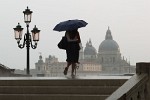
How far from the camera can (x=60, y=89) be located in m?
10.1

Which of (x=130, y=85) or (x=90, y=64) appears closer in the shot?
(x=130, y=85)

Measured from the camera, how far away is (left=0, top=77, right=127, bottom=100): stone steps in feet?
32.0

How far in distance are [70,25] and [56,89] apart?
309 cm

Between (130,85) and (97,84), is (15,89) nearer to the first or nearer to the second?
(97,84)

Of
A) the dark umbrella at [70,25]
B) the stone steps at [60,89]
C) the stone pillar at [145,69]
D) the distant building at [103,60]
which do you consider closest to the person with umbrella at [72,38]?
the dark umbrella at [70,25]

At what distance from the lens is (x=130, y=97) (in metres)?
7.00

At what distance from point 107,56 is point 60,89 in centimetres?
15939

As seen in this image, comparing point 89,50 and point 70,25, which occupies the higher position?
point 89,50

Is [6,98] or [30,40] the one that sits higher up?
[30,40]

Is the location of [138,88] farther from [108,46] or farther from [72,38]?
[108,46]

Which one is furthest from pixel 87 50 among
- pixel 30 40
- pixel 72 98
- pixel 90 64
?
pixel 72 98

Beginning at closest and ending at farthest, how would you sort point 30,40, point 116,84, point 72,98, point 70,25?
1. point 72,98
2. point 116,84
3. point 70,25
4. point 30,40

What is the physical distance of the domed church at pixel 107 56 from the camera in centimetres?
16462

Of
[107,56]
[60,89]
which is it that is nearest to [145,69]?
[60,89]
